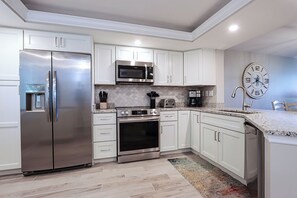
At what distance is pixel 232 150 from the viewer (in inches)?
83.9

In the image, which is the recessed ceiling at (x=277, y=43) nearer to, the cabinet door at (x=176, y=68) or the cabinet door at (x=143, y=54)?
the cabinet door at (x=176, y=68)

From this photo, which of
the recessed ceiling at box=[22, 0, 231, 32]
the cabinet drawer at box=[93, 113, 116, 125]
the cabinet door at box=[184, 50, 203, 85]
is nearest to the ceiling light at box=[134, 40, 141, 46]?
the recessed ceiling at box=[22, 0, 231, 32]

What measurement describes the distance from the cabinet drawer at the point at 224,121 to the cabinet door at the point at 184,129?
1.37 ft

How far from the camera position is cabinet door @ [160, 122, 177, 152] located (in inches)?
120

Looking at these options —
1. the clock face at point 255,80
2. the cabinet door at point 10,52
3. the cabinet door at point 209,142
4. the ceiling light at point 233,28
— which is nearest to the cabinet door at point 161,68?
the cabinet door at point 209,142

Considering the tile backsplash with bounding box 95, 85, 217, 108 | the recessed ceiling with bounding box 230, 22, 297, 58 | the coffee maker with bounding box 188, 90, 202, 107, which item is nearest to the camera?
the recessed ceiling with bounding box 230, 22, 297, 58

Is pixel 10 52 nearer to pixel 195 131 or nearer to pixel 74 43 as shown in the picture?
pixel 74 43

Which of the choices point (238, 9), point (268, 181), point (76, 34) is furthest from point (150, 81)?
point (268, 181)

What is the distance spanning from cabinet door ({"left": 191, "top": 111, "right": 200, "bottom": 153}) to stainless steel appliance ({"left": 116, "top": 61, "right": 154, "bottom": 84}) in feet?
3.62

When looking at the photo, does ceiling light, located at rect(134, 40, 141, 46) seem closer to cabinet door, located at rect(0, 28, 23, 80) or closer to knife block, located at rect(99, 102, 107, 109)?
knife block, located at rect(99, 102, 107, 109)

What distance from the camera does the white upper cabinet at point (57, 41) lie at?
2.34 metres

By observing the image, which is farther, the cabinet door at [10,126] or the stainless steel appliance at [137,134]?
the stainless steel appliance at [137,134]

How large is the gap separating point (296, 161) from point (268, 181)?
24 centimetres

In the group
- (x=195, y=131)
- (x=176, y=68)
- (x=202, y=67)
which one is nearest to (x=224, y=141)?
(x=195, y=131)
